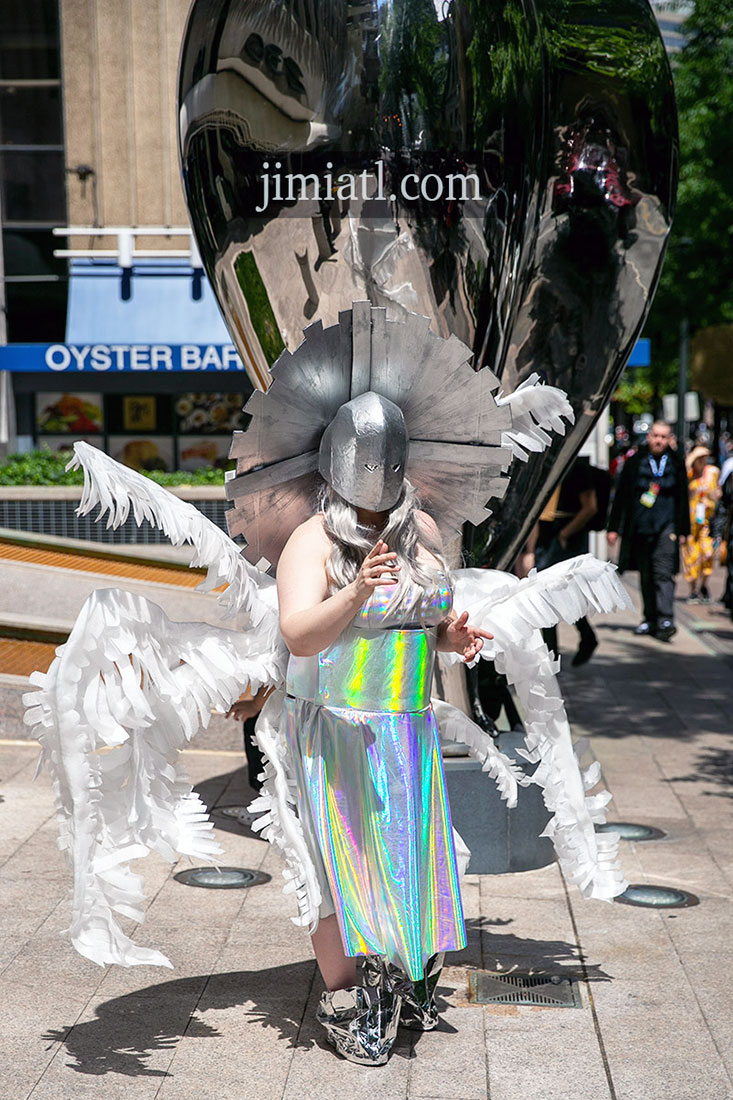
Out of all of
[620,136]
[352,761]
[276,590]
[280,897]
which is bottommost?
[280,897]

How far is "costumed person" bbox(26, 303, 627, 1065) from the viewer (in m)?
3.14

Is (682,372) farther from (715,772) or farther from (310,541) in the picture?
(310,541)

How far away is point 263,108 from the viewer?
488 centimetres

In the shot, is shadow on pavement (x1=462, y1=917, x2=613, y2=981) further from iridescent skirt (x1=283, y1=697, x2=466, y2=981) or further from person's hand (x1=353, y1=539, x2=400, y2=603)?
person's hand (x1=353, y1=539, x2=400, y2=603)

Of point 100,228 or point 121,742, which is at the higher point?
point 100,228

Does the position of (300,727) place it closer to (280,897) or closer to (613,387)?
(280,897)

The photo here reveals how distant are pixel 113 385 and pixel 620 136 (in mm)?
13752

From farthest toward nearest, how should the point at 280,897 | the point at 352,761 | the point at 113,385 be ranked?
the point at 113,385 < the point at 280,897 < the point at 352,761

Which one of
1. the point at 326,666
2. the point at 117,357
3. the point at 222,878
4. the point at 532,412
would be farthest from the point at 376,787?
the point at 117,357

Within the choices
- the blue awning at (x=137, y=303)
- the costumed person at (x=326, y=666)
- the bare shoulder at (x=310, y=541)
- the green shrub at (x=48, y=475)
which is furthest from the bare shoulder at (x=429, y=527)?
the blue awning at (x=137, y=303)

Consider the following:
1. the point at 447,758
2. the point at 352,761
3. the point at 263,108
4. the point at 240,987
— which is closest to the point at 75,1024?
the point at 240,987

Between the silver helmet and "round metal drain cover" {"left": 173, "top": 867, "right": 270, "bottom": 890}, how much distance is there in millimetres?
2202

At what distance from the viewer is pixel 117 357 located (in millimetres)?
16516

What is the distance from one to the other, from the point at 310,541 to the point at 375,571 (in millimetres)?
282
